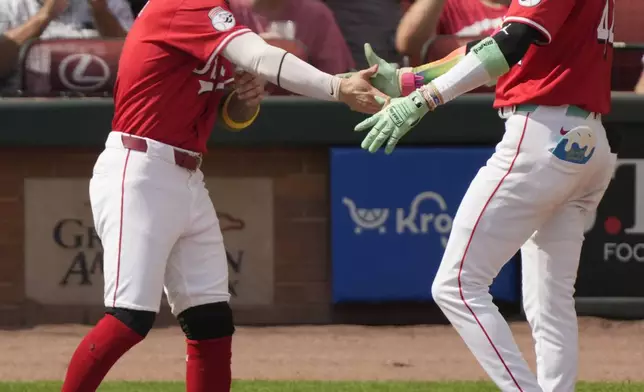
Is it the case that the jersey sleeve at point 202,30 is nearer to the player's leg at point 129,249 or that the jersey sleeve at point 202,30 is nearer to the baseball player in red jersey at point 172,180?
the baseball player in red jersey at point 172,180

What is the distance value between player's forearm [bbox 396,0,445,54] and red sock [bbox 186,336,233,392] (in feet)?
10.4

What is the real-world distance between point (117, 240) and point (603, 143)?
5.07ft

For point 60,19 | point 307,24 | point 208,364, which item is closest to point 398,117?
point 208,364

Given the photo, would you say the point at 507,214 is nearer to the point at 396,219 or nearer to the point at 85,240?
the point at 396,219

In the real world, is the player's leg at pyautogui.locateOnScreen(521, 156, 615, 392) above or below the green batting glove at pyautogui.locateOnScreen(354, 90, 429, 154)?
below

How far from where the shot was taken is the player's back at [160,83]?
394 cm

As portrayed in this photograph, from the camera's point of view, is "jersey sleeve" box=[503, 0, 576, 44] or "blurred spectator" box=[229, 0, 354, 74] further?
"blurred spectator" box=[229, 0, 354, 74]

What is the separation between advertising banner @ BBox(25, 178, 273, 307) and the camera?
22.5 feet

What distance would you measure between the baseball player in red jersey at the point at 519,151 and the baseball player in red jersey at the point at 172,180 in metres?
0.36

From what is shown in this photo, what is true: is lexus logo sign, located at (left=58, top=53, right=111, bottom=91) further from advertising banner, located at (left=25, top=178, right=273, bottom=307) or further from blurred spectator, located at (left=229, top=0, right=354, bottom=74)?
blurred spectator, located at (left=229, top=0, right=354, bottom=74)

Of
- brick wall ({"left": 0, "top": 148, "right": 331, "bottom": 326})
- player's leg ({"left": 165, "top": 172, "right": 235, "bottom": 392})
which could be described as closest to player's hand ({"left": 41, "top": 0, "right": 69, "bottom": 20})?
brick wall ({"left": 0, "top": 148, "right": 331, "bottom": 326})

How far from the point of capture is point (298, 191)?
22.6 feet

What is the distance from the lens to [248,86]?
4.21 metres

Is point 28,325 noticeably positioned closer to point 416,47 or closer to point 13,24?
point 13,24
